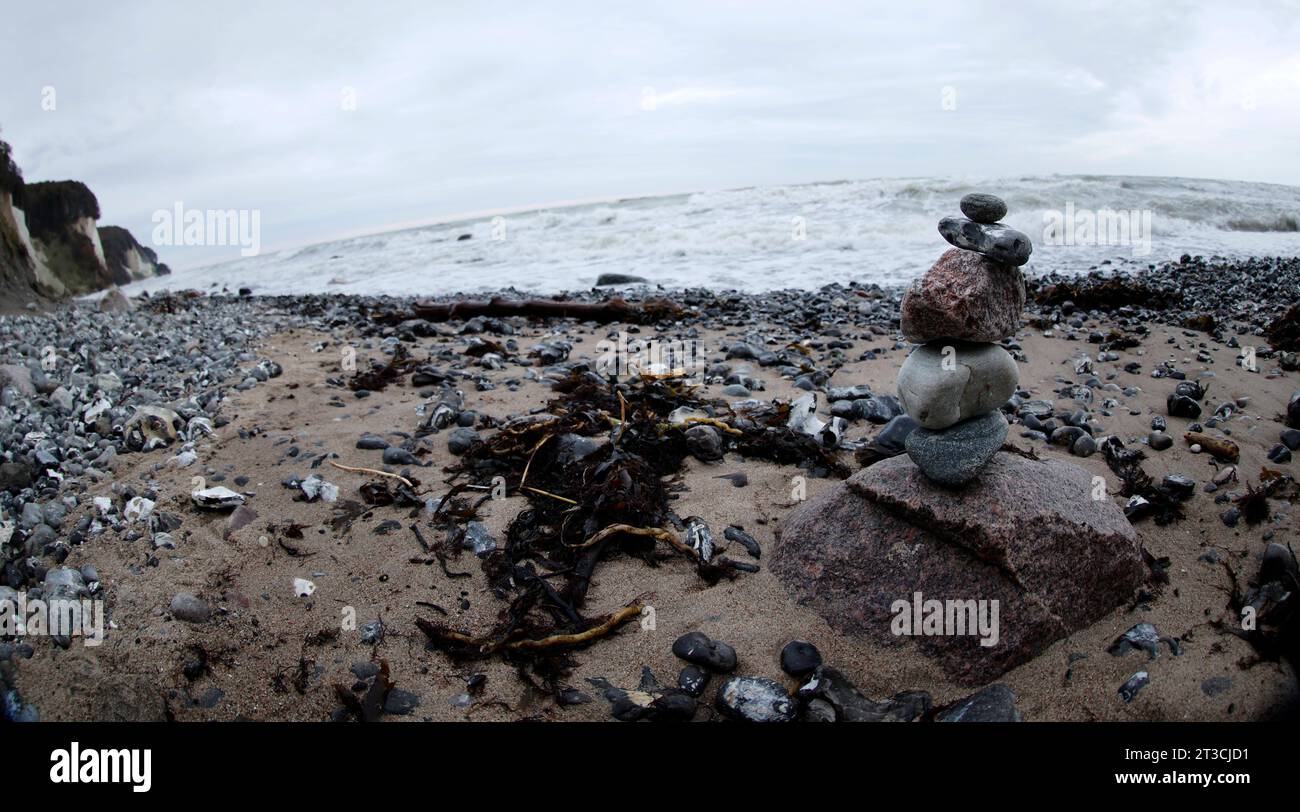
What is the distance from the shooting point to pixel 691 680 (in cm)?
274

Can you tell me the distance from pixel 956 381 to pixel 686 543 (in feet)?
4.86

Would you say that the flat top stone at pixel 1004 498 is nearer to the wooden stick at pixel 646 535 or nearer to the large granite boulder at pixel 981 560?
the large granite boulder at pixel 981 560

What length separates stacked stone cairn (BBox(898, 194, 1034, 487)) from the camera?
2916 mm

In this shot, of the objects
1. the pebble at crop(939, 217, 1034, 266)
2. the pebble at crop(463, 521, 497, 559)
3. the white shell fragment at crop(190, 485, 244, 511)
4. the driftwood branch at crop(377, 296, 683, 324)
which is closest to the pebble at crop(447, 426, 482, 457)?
the pebble at crop(463, 521, 497, 559)

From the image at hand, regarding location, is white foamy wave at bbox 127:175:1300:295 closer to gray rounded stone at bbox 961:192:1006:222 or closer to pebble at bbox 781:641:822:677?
gray rounded stone at bbox 961:192:1006:222

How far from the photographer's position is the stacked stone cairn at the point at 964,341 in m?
2.92

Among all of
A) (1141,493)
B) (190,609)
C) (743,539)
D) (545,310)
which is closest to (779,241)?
(545,310)

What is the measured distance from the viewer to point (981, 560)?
9.76 feet

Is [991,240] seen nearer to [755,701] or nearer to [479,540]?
[755,701]

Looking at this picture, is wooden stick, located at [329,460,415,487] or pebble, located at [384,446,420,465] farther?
pebble, located at [384,446,420,465]

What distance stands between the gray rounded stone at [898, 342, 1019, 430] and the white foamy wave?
906cm

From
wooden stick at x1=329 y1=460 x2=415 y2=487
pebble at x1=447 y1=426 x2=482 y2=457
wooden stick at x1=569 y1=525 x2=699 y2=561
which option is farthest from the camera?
pebble at x1=447 y1=426 x2=482 y2=457
